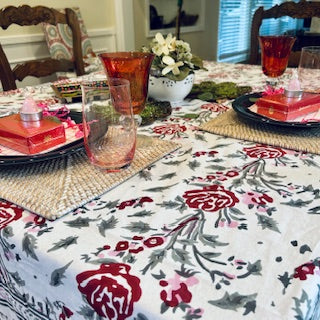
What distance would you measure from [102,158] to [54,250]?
0.24 metres

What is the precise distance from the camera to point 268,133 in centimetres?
80

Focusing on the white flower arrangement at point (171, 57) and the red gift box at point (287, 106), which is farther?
the white flower arrangement at point (171, 57)

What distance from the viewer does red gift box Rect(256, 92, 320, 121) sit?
792 mm

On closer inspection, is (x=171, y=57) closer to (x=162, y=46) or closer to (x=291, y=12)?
(x=162, y=46)

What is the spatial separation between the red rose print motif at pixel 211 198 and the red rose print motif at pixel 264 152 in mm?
158

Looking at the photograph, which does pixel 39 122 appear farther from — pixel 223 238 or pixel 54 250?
pixel 223 238

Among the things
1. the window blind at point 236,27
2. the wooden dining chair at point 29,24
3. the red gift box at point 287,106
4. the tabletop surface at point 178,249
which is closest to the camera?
the tabletop surface at point 178,249

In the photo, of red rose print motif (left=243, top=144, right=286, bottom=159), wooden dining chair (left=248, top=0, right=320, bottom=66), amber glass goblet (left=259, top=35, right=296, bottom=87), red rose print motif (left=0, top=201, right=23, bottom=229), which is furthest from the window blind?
red rose print motif (left=0, top=201, right=23, bottom=229)

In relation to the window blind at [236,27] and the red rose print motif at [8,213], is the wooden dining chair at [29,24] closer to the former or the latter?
the red rose print motif at [8,213]

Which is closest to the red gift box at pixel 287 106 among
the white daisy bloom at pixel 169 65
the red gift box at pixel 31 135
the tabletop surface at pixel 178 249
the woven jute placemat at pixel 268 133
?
the woven jute placemat at pixel 268 133

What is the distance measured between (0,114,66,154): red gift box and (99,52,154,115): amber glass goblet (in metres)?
0.20

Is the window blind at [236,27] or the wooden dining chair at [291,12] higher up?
the wooden dining chair at [291,12]

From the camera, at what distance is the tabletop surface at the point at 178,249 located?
1.21 ft

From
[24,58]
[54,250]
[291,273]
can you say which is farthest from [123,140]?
[24,58]
